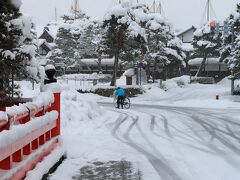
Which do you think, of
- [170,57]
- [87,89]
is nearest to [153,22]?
[170,57]

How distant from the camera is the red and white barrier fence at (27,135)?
4742 millimetres

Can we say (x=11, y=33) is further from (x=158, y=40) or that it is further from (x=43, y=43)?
(x=43, y=43)

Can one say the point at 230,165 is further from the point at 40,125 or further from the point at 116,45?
the point at 116,45

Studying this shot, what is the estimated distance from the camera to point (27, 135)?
5.68 m

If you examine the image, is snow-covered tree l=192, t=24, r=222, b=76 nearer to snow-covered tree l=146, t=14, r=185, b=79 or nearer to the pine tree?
snow-covered tree l=146, t=14, r=185, b=79

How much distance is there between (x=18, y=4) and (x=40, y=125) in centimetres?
398

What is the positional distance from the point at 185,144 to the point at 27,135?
6.31 metres

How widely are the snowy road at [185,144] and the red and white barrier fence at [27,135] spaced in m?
2.17

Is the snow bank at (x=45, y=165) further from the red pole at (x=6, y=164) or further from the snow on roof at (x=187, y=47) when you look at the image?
the snow on roof at (x=187, y=47)

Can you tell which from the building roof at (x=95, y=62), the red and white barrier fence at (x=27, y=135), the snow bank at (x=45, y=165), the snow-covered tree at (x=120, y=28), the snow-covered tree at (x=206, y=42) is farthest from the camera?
the building roof at (x=95, y=62)

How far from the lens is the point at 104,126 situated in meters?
15.6

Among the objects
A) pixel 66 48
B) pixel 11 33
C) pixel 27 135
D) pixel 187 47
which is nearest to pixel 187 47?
pixel 187 47

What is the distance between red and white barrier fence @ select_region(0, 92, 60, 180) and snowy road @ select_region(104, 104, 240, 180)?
2.17m

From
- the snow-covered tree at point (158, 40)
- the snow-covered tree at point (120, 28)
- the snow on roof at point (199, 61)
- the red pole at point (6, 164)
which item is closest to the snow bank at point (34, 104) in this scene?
the red pole at point (6, 164)
